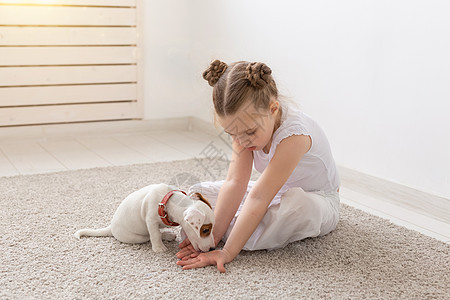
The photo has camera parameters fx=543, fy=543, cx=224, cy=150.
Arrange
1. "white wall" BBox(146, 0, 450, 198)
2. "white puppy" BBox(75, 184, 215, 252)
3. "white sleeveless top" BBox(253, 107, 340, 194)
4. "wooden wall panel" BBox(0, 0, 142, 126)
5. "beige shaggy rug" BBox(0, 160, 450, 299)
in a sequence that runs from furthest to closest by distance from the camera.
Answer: "wooden wall panel" BBox(0, 0, 142, 126) → "white wall" BBox(146, 0, 450, 198) → "white sleeveless top" BBox(253, 107, 340, 194) → "white puppy" BBox(75, 184, 215, 252) → "beige shaggy rug" BBox(0, 160, 450, 299)

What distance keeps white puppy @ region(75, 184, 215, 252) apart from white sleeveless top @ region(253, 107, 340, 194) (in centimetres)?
24

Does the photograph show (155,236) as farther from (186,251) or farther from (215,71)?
(215,71)

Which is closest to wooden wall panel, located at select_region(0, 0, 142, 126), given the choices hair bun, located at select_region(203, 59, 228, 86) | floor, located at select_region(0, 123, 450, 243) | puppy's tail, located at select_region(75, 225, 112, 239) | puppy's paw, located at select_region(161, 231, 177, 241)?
floor, located at select_region(0, 123, 450, 243)

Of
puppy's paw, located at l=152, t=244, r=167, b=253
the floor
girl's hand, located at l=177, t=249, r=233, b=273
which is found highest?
girl's hand, located at l=177, t=249, r=233, b=273

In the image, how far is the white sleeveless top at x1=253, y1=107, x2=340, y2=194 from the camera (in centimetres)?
138

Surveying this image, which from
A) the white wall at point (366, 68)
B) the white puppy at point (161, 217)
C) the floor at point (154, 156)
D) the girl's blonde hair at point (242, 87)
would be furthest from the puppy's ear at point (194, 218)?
the white wall at point (366, 68)

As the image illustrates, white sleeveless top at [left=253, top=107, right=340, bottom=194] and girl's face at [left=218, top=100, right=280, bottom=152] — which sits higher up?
girl's face at [left=218, top=100, right=280, bottom=152]

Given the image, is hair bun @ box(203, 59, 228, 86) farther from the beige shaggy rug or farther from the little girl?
the beige shaggy rug

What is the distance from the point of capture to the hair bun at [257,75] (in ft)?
3.93

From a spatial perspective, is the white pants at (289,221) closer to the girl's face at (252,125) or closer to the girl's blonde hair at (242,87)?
the girl's face at (252,125)

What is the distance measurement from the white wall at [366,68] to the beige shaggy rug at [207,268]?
1.03ft

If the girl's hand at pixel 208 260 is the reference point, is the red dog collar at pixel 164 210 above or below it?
above

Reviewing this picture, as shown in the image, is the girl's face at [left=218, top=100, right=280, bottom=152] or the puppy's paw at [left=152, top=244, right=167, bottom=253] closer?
the girl's face at [left=218, top=100, right=280, bottom=152]

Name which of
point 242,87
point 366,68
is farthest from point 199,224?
point 366,68
